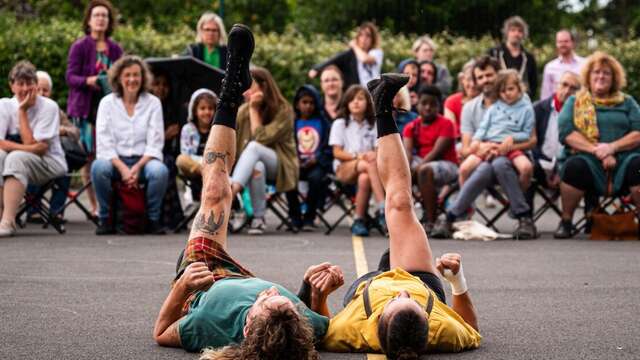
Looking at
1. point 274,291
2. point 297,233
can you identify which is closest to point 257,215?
point 297,233

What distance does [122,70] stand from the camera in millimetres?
13383

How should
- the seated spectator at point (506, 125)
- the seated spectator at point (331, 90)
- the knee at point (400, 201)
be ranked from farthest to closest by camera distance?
1. the seated spectator at point (331, 90)
2. the seated spectator at point (506, 125)
3. the knee at point (400, 201)

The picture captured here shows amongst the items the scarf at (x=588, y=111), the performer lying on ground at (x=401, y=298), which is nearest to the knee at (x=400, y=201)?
the performer lying on ground at (x=401, y=298)

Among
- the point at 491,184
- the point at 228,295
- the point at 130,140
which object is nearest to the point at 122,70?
the point at 130,140

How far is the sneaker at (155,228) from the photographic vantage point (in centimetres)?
1330

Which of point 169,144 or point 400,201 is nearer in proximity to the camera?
point 400,201

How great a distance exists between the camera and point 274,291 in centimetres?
584

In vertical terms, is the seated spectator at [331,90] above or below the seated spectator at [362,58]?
below

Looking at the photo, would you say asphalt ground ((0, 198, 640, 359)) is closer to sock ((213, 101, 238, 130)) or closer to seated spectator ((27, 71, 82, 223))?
seated spectator ((27, 71, 82, 223))

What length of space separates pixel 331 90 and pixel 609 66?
3576 mm

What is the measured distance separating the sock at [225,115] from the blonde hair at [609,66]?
644 centimetres

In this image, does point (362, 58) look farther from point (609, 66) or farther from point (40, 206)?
point (40, 206)

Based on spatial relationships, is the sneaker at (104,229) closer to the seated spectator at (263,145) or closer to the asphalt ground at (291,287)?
the asphalt ground at (291,287)

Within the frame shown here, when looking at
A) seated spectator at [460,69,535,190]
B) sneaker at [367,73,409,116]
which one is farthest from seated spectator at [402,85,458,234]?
sneaker at [367,73,409,116]
